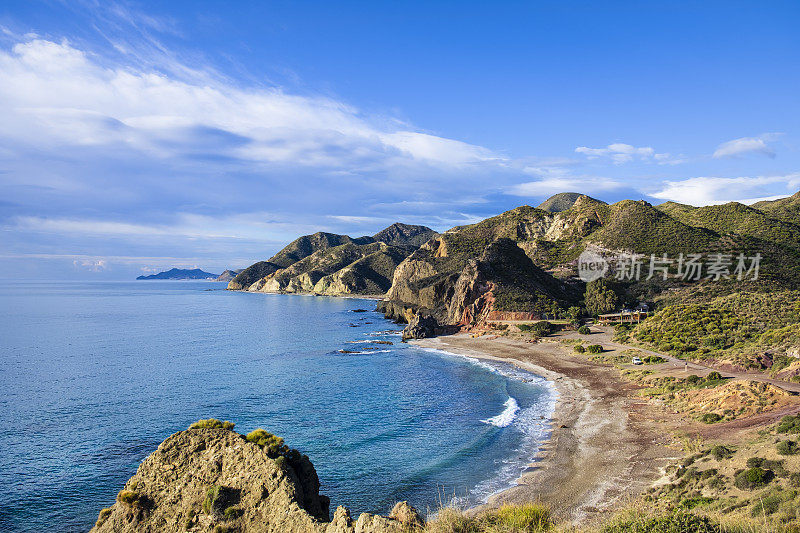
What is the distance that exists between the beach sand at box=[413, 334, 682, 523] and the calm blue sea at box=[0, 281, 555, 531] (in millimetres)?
1619

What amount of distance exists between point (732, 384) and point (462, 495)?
75.7 ft

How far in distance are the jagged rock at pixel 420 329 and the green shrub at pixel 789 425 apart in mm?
65645

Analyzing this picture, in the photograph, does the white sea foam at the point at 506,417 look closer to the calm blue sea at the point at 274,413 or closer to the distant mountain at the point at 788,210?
the calm blue sea at the point at 274,413

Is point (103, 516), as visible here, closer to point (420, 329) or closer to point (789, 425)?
point (789, 425)

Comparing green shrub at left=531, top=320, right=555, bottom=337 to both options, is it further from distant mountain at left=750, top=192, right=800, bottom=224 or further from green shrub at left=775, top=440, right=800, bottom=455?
distant mountain at left=750, top=192, right=800, bottom=224

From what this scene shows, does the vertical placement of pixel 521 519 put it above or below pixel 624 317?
above

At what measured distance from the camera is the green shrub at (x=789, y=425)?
2253 centimetres

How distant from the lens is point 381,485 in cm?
2603

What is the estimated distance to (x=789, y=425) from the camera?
23.0 metres

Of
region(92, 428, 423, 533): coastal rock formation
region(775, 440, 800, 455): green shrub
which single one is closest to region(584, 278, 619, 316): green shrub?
region(775, 440, 800, 455): green shrub

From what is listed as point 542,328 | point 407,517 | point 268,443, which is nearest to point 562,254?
point 542,328

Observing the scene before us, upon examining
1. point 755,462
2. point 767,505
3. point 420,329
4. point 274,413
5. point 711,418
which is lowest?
point 274,413

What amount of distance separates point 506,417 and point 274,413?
69.3 feet

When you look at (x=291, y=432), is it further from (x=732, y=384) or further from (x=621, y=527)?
(x=732, y=384)
